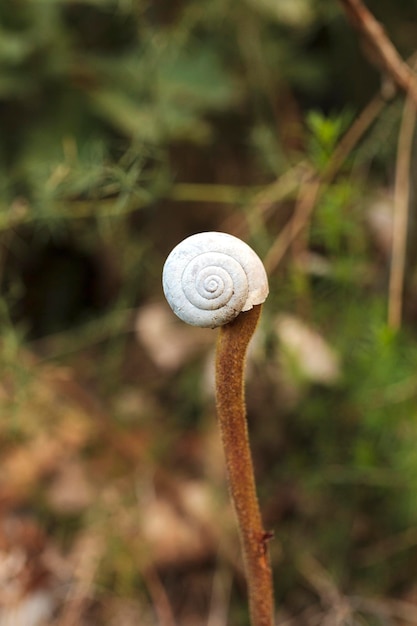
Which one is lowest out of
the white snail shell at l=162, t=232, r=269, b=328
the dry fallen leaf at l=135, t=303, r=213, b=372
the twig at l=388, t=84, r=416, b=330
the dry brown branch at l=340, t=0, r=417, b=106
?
the dry fallen leaf at l=135, t=303, r=213, b=372

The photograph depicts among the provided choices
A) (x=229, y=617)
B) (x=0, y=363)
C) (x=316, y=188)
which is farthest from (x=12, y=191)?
(x=229, y=617)

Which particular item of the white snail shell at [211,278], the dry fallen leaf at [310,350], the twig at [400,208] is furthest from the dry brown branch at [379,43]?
the white snail shell at [211,278]

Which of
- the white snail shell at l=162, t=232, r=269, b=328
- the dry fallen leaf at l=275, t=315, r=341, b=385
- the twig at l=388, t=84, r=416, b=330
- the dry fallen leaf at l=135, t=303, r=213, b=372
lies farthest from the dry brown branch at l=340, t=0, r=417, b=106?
the dry fallen leaf at l=135, t=303, r=213, b=372

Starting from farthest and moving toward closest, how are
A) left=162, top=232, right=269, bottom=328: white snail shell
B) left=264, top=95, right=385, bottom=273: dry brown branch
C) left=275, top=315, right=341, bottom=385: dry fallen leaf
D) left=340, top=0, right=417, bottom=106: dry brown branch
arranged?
left=275, top=315, right=341, bottom=385: dry fallen leaf
left=264, top=95, right=385, bottom=273: dry brown branch
left=340, top=0, right=417, bottom=106: dry brown branch
left=162, top=232, right=269, bottom=328: white snail shell

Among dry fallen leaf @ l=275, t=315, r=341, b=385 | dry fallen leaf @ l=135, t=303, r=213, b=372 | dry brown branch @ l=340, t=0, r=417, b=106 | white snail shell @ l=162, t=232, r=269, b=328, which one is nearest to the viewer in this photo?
white snail shell @ l=162, t=232, r=269, b=328

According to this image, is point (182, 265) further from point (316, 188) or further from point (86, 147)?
point (86, 147)

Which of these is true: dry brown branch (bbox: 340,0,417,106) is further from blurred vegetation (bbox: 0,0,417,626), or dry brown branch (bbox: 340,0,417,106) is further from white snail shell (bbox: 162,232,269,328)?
white snail shell (bbox: 162,232,269,328)
